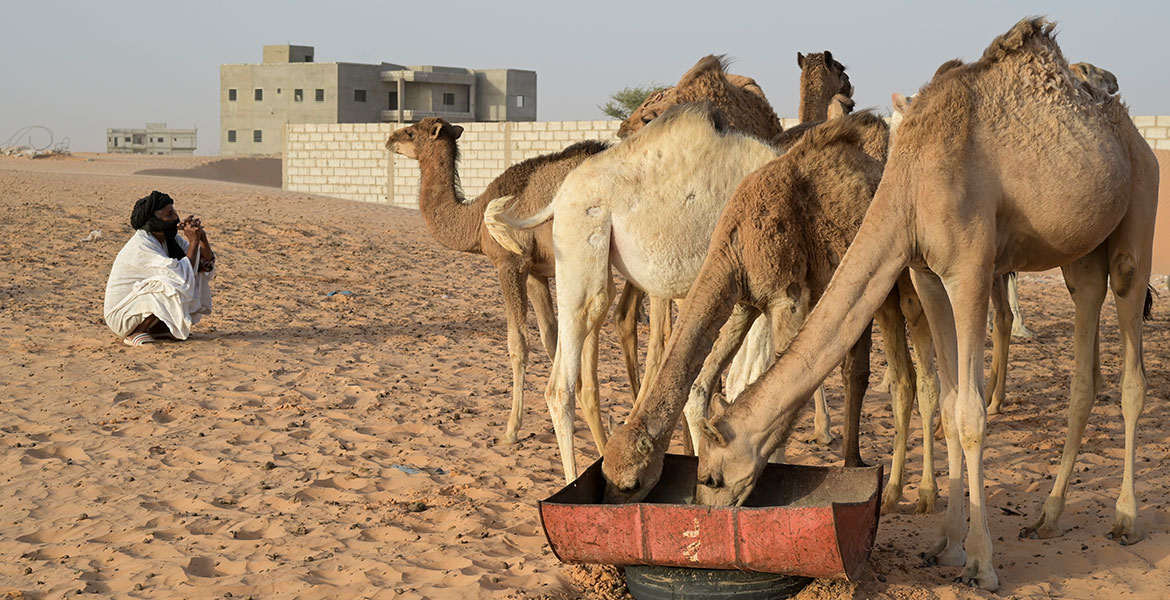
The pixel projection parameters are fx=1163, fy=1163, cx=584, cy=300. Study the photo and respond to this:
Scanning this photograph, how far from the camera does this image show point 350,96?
58.6m

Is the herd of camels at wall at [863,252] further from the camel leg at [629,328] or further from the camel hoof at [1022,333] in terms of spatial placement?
the camel hoof at [1022,333]

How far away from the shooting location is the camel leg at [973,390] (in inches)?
178

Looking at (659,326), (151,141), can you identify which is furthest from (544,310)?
(151,141)

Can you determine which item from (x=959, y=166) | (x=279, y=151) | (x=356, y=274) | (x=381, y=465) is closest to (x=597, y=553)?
(x=959, y=166)

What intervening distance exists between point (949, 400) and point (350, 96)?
184 ft

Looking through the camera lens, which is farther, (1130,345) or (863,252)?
(1130,345)

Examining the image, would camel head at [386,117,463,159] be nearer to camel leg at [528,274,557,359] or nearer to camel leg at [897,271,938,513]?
camel leg at [528,274,557,359]

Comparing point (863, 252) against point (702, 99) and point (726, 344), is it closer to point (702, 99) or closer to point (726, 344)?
point (726, 344)

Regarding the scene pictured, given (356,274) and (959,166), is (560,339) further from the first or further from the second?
(356,274)

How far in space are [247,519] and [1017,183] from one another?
12.9 feet

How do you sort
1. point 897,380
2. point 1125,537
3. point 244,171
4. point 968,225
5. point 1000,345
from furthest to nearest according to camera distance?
point 244,171
point 1000,345
point 897,380
point 1125,537
point 968,225

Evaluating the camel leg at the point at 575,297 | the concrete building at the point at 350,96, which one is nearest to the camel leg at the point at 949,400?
the camel leg at the point at 575,297

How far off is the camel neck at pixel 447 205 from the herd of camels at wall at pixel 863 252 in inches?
72.1

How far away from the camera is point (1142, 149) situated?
209 inches
